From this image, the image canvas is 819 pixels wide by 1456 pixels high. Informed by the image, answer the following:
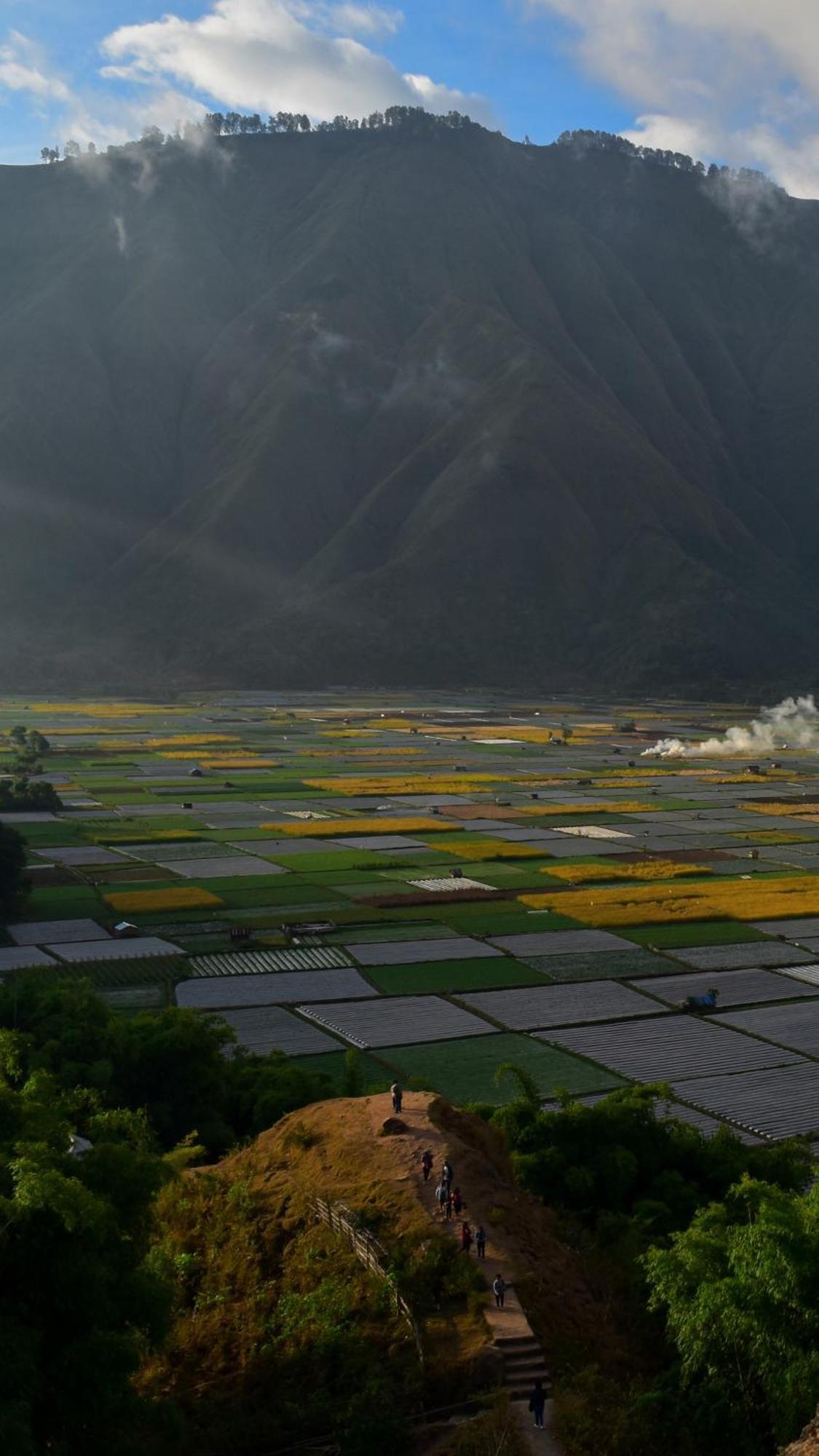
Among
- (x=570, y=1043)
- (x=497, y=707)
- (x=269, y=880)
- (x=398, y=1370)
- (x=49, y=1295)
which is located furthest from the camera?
(x=497, y=707)

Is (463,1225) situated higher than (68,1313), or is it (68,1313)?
(68,1313)

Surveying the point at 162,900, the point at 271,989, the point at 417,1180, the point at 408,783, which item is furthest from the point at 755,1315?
the point at 408,783

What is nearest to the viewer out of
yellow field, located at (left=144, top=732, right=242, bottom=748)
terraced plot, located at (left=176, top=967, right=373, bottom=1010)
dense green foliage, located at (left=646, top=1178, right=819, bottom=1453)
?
dense green foliage, located at (left=646, top=1178, right=819, bottom=1453)

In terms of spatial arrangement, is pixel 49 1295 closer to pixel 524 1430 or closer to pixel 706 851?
pixel 524 1430

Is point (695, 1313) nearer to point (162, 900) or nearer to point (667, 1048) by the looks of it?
point (667, 1048)

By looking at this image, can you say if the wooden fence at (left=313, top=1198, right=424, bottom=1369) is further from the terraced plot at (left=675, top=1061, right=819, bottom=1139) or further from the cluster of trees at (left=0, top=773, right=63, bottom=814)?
the cluster of trees at (left=0, top=773, right=63, bottom=814)

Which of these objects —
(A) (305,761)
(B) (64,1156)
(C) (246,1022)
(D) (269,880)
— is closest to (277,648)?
(A) (305,761)

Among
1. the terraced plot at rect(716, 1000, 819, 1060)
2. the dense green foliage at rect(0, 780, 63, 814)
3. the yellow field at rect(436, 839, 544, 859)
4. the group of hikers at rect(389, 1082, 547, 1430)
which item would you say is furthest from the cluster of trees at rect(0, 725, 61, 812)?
the group of hikers at rect(389, 1082, 547, 1430)
